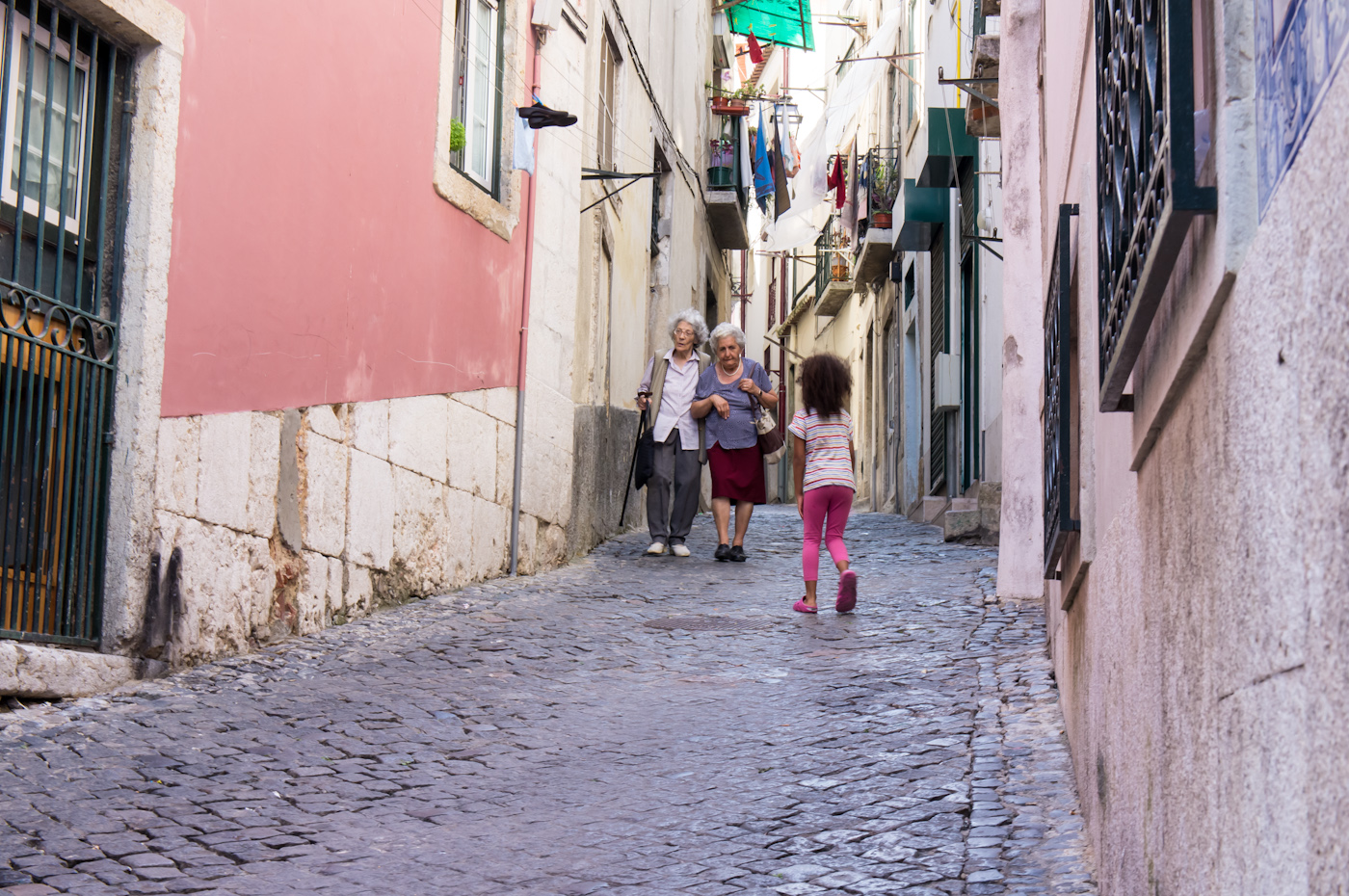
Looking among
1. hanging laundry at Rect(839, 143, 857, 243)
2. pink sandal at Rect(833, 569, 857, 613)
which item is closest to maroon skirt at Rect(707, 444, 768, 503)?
pink sandal at Rect(833, 569, 857, 613)

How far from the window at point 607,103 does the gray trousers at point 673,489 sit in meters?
2.94

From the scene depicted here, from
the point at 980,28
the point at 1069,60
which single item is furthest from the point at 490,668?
the point at 980,28

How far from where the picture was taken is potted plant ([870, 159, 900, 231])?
1964 cm

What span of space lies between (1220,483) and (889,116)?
2093 cm

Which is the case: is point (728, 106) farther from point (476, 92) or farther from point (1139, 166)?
point (1139, 166)

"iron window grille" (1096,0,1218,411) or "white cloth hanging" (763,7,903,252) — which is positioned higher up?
"white cloth hanging" (763,7,903,252)

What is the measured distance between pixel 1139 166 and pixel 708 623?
5471mm

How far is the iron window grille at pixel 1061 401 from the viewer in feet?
14.4

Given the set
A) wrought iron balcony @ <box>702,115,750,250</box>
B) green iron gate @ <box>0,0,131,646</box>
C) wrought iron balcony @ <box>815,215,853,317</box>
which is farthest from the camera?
wrought iron balcony @ <box>815,215,853,317</box>

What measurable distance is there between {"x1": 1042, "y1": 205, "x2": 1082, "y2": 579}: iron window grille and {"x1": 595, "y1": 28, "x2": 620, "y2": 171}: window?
7.93m

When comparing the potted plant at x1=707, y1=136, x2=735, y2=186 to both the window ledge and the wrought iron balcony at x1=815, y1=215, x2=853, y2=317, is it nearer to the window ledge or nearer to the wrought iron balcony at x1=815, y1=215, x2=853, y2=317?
the wrought iron balcony at x1=815, y1=215, x2=853, y2=317

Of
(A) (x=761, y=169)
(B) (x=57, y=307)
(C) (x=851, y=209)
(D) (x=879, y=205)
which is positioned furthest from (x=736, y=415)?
(A) (x=761, y=169)

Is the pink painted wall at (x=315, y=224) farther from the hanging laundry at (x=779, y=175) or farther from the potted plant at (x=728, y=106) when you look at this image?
the hanging laundry at (x=779, y=175)

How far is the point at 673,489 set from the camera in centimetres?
1095
